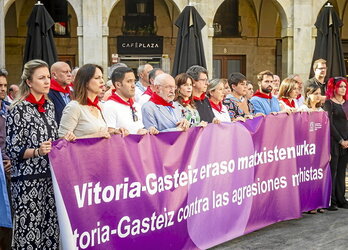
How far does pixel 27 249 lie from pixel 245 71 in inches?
724

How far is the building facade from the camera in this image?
1678 cm

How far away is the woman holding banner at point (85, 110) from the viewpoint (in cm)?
482

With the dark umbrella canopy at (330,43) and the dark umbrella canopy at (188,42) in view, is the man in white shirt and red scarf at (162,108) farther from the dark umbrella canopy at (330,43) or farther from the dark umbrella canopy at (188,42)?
the dark umbrella canopy at (330,43)

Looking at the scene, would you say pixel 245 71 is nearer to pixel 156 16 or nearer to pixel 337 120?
pixel 156 16

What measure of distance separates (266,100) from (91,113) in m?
3.05

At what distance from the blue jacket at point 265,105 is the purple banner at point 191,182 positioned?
38 cm

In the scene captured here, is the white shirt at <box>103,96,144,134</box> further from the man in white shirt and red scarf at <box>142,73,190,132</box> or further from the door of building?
the door of building

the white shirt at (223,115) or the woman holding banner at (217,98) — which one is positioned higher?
the woman holding banner at (217,98)

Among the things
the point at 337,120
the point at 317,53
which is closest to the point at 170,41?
the point at 317,53

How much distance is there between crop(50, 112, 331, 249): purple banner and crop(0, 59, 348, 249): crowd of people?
16cm

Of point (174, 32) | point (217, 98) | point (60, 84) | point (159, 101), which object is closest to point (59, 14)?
point (174, 32)

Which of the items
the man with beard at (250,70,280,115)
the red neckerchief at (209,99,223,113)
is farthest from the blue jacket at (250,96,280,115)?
the red neckerchief at (209,99,223,113)

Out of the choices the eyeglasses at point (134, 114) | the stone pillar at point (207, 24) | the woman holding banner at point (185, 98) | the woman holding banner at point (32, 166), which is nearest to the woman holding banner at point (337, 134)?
the woman holding banner at point (185, 98)

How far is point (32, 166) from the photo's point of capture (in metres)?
4.63
